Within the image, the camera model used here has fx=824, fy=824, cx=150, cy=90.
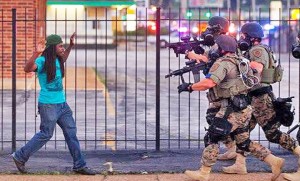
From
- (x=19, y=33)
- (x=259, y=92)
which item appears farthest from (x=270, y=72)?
(x=19, y=33)

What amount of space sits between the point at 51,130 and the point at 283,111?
108 inches

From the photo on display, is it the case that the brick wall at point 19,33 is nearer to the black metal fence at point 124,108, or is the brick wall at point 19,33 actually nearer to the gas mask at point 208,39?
the black metal fence at point 124,108

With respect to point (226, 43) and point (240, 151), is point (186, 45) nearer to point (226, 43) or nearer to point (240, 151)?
point (226, 43)

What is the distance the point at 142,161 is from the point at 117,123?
4.07 meters

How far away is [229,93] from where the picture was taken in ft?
29.8

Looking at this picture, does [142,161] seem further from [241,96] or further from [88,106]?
[88,106]

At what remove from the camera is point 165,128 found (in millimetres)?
14555

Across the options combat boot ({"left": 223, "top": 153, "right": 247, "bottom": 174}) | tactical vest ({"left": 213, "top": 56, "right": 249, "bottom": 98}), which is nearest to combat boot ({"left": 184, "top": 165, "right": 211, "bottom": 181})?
combat boot ({"left": 223, "top": 153, "right": 247, "bottom": 174})

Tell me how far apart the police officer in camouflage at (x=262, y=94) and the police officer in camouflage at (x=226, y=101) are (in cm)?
58

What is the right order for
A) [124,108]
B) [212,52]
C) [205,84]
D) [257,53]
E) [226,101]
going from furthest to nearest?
[124,108] → [257,53] → [212,52] → [226,101] → [205,84]

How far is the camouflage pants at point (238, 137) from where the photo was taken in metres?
9.12

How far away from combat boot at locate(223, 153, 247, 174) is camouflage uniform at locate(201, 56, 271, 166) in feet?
2.01

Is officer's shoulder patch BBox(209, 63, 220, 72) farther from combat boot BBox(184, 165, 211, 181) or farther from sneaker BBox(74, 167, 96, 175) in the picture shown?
sneaker BBox(74, 167, 96, 175)

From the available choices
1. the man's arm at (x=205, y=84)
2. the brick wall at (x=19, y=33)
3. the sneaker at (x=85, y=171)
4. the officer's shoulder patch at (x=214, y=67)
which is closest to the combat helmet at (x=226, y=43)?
the officer's shoulder patch at (x=214, y=67)
